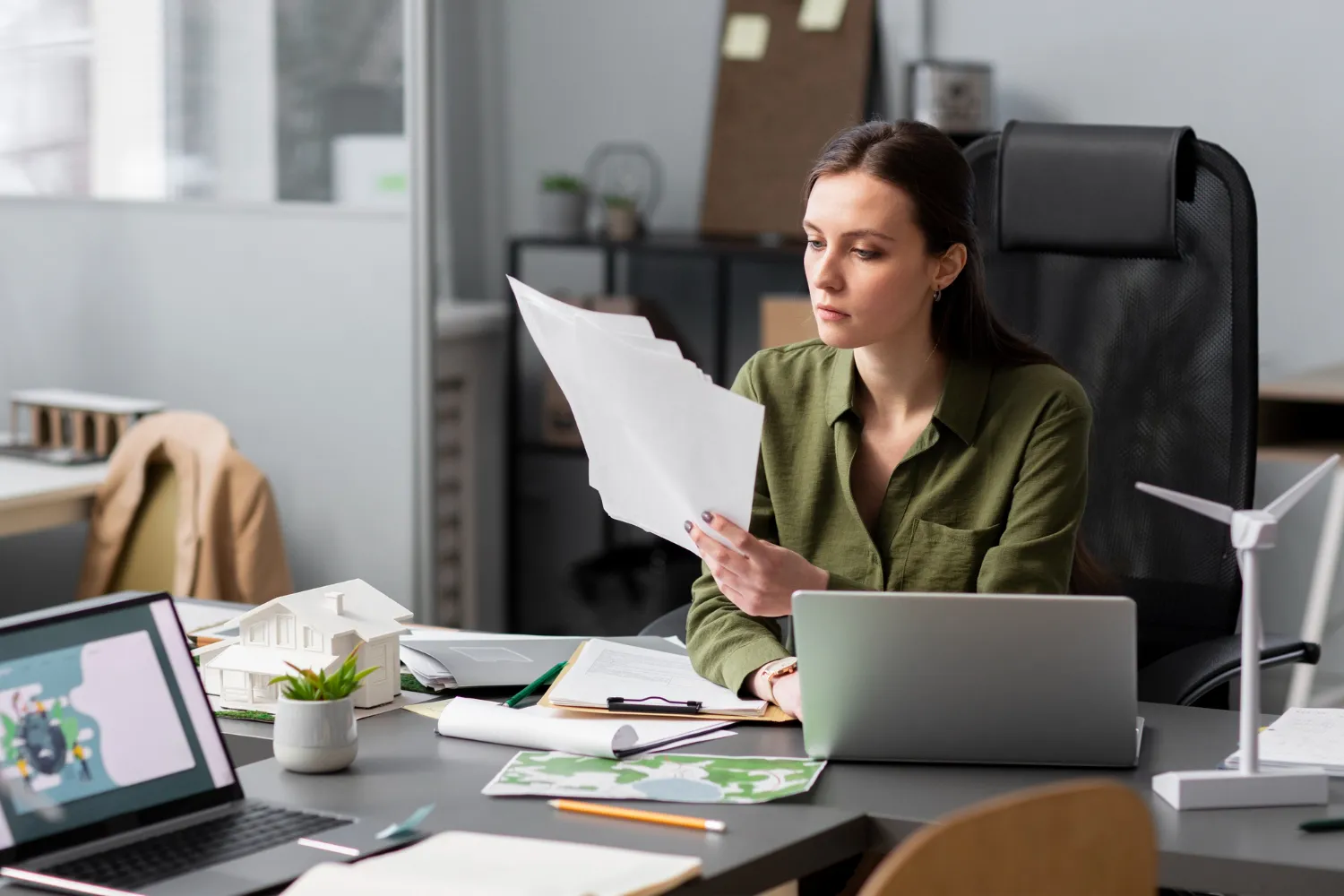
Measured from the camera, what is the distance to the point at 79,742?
130 centimetres

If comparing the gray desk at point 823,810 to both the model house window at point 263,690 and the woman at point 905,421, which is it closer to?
the model house window at point 263,690

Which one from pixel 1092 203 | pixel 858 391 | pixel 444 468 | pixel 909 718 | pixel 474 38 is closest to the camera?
pixel 909 718

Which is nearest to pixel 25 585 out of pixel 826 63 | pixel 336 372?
pixel 336 372

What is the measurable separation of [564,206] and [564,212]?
0.05 feet

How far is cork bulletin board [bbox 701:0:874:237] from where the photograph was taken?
3.62m

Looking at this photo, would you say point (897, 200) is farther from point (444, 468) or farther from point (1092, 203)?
point (444, 468)

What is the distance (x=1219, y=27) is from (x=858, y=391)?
6.43 ft

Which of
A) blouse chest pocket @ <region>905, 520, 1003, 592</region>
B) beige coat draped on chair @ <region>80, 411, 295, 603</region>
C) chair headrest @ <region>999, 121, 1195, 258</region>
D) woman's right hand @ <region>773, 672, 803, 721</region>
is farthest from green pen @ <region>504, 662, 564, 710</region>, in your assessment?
beige coat draped on chair @ <region>80, 411, 295, 603</region>

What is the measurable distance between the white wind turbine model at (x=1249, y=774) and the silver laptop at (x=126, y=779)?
618 millimetres

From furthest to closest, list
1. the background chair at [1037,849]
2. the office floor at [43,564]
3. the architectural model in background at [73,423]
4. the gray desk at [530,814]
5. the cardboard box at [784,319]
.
Answer: the office floor at [43,564] → the cardboard box at [784,319] → the architectural model in background at [73,423] → the gray desk at [530,814] → the background chair at [1037,849]

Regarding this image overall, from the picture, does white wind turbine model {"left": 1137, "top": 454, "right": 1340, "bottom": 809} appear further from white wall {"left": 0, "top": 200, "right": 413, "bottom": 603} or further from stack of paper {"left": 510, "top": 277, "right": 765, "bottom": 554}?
white wall {"left": 0, "top": 200, "right": 413, "bottom": 603}

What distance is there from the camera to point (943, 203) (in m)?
1.78

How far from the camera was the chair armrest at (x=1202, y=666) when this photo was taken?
5.88ft

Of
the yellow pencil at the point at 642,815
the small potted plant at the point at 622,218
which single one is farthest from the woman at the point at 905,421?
the small potted plant at the point at 622,218
